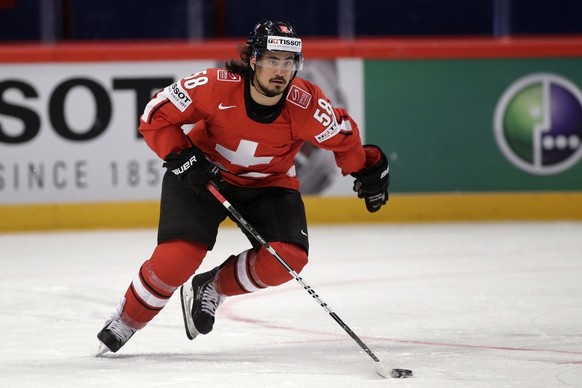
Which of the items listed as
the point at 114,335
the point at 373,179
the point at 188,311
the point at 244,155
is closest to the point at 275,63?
the point at 244,155

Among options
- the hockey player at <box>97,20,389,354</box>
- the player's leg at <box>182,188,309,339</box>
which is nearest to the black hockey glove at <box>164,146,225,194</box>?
the hockey player at <box>97,20,389,354</box>

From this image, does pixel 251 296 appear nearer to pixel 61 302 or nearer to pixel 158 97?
pixel 61 302

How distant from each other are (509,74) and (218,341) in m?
4.55

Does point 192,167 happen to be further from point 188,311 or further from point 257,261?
point 188,311

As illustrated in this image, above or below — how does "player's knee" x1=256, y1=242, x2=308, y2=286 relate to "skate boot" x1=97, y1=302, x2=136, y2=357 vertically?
above

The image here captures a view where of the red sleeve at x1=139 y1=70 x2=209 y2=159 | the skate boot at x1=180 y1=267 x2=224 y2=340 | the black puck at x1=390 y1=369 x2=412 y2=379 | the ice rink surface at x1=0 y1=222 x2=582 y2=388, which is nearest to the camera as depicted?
the black puck at x1=390 y1=369 x2=412 y2=379

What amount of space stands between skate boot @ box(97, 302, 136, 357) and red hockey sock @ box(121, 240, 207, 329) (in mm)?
22

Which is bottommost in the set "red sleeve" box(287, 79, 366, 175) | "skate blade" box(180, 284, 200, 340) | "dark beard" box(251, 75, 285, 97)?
"skate blade" box(180, 284, 200, 340)

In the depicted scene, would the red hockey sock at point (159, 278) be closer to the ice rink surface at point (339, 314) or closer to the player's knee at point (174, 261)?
the player's knee at point (174, 261)

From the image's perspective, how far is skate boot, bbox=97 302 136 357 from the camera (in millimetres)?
4082

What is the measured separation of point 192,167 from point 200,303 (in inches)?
20.2

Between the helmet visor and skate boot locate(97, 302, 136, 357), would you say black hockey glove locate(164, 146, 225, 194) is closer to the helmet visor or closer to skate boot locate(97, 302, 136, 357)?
the helmet visor

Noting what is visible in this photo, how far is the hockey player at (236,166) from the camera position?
13.6 ft

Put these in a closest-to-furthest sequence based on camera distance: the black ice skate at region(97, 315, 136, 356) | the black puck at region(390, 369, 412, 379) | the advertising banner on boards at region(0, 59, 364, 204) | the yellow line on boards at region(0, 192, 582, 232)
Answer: the black puck at region(390, 369, 412, 379) → the black ice skate at region(97, 315, 136, 356) → the advertising banner on boards at region(0, 59, 364, 204) → the yellow line on boards at region(0, 192, 582, 232)
